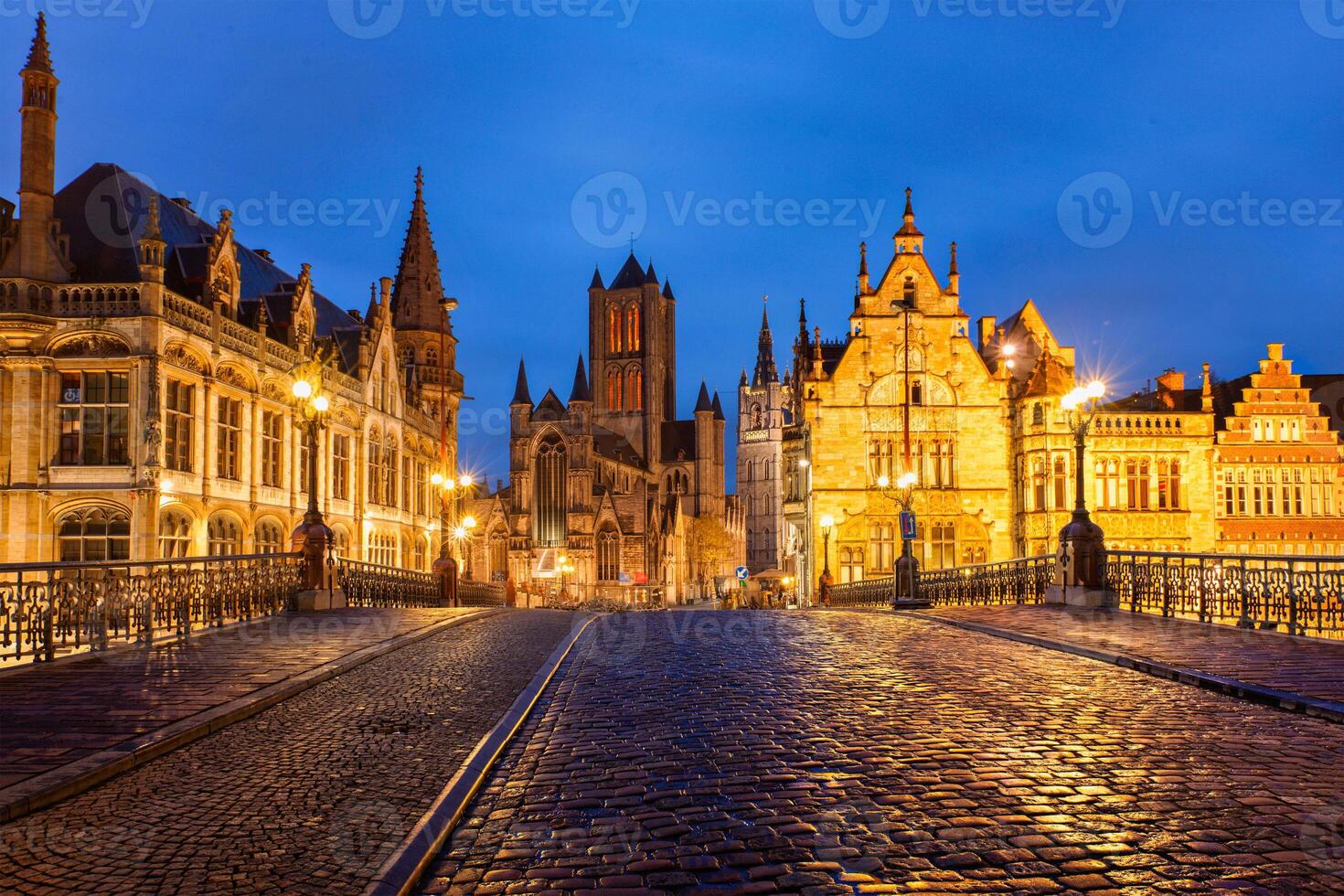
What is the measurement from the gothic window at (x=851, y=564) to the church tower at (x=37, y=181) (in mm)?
28801

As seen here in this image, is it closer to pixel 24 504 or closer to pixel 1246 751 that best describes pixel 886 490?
pixel 24 504

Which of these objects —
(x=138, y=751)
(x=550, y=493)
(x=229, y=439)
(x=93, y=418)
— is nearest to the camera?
(x=138, y=751)

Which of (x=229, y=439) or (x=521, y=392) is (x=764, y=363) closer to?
(x=521, y=392)

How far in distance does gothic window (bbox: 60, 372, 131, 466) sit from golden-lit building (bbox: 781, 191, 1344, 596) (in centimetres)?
2463

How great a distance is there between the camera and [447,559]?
30.6 meters

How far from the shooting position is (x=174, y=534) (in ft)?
95.2

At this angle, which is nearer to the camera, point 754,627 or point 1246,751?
point 1246,751

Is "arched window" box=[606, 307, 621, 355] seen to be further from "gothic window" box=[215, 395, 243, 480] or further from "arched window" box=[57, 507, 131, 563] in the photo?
"arched window" box=[57, 507, 131, 563]

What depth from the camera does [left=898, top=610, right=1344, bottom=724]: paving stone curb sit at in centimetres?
838

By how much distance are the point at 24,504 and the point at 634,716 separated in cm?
2522

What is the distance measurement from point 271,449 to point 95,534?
324 inches

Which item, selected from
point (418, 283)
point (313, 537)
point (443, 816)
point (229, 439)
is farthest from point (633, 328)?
point (443, 816)

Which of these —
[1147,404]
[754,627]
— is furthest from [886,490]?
[754,627]

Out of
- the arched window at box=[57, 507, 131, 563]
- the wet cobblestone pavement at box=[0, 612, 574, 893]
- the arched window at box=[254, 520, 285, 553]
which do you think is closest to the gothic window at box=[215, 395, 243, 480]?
the arched window at box=[254, 520, 285, 553]
